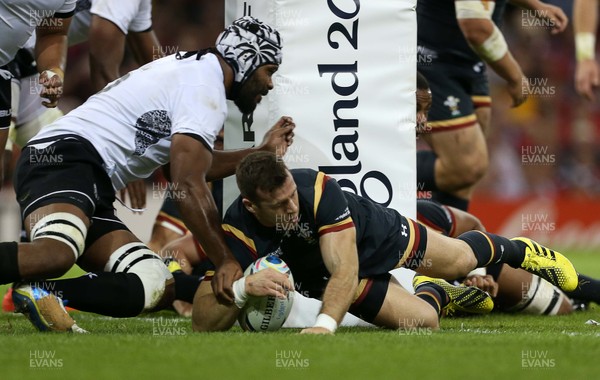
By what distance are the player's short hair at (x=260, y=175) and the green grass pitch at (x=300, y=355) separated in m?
0.66

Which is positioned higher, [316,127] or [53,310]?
[316,127]

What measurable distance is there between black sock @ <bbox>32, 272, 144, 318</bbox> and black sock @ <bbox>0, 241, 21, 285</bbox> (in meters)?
0.23

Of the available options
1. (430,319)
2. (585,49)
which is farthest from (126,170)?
(585,49)

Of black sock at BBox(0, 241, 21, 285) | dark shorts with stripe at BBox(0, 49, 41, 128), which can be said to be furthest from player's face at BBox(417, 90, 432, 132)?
black sock at BBox(0, 241, 21, 285)

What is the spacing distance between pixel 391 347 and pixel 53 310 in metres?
1.58

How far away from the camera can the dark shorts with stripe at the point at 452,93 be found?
7.91 meters

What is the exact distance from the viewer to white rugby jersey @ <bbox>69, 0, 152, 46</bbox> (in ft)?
22.4

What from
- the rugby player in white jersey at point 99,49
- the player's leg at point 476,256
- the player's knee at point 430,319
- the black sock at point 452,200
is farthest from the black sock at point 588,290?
the rugby player in white jersey at point 99,49

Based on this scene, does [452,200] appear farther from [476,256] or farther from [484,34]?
[476,256]

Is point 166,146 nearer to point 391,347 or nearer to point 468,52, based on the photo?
point 391,347

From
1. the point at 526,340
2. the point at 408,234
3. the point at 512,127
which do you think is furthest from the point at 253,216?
the point at 512,127

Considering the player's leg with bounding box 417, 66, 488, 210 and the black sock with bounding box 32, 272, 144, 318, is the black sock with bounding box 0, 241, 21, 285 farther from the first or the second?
the player's leg with bounding box 417, 66, 488, 210

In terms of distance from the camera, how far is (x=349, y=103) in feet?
19.0

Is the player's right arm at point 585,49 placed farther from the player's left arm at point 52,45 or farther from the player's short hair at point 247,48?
the player's left arm at point 52,45
